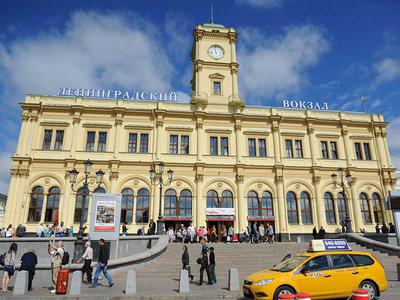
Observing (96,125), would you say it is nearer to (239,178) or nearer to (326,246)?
(239,178)

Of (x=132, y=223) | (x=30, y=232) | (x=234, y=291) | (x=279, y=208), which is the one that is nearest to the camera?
(x=234, y=291)

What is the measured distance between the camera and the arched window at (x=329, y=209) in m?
30.5

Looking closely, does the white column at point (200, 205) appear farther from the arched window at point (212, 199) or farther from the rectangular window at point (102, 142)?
the rectangular window at point (102, 142)

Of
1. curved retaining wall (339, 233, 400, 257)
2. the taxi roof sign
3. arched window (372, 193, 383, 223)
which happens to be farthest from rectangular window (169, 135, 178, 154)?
arched window (372, 193, 383, 223)

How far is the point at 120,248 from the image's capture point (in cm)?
1933

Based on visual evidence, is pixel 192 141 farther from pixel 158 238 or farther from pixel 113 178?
pixel 158 238

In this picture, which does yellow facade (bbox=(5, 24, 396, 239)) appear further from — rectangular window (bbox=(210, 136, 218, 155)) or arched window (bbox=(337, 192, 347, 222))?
arched window (bbox=(337, 192, 347, 222))

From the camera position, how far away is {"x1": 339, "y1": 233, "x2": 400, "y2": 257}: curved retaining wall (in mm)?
18703

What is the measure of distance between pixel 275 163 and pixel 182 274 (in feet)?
74.0

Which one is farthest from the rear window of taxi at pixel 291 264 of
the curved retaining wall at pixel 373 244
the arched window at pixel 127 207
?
the arched window at pixel 127 207

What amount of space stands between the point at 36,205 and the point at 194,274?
19.7m

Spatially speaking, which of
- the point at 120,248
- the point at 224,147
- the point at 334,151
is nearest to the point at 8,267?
the point at 120,248

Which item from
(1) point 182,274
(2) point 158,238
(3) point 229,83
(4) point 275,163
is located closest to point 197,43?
(3) point 229,83

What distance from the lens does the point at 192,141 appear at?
102ft
